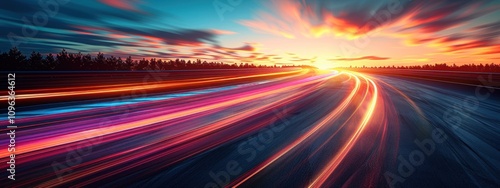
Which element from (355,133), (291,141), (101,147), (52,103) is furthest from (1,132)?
(355,133)

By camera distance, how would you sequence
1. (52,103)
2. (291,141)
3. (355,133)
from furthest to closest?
(52,103)
(355,133)
(291,141)

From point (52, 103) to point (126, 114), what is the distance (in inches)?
156

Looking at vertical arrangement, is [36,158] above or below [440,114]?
below

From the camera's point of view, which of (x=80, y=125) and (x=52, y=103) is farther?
(x=52, y=103)

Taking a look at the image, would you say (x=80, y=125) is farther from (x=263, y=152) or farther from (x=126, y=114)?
(x=263, y=152)

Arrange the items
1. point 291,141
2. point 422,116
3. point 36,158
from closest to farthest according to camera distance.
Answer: point 36,158
point 291,141
point 422,116

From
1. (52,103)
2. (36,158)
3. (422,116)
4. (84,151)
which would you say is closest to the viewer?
(36,158)

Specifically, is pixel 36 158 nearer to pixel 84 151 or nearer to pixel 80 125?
pixel 84 151

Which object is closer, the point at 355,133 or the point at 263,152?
the point at 263,152

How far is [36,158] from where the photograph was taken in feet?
11.5

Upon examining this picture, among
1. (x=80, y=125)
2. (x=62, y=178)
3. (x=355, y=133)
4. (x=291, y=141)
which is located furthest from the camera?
(x=80, y=125)

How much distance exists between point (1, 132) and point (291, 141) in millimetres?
5742

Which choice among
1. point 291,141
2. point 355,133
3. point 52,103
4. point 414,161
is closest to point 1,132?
point 52,103

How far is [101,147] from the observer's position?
4020 mm
